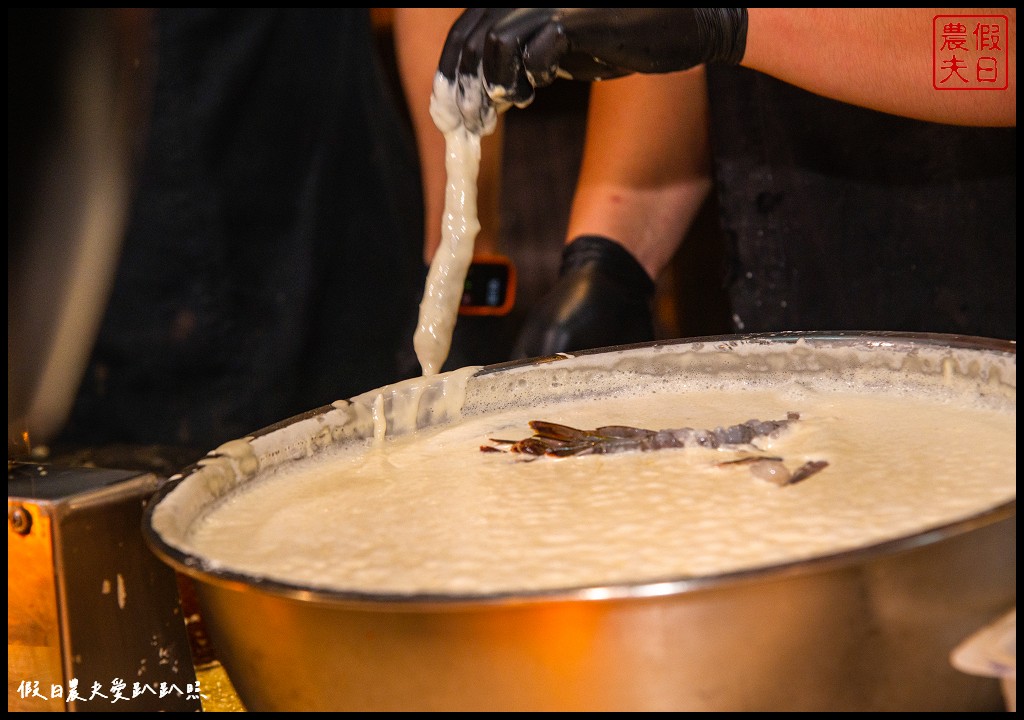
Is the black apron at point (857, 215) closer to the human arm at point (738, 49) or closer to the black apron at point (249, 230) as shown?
the human arm at point (738, 49)

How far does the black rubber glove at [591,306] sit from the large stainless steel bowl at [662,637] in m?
1.06

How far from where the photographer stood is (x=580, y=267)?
1.75m

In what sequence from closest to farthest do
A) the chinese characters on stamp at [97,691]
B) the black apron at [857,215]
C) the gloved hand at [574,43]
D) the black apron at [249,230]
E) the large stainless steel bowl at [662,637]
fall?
the large stainless steel bowl at [662,637] → the chinese characters on stamp at [97,691] → the gloved hand at [574,43] → the black apron at [857,215] → the black apron at [249,230]

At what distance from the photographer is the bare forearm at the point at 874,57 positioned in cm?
128

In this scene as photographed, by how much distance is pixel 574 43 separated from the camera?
3.98ft

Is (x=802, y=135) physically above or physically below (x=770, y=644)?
above


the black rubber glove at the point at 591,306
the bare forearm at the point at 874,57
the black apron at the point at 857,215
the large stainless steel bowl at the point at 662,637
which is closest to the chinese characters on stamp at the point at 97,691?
the large stainless steel bowl at the point at 662,637

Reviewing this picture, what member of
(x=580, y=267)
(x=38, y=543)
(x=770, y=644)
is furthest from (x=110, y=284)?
(x=770, y=644)

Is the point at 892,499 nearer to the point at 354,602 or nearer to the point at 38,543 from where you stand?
the point at 354,602

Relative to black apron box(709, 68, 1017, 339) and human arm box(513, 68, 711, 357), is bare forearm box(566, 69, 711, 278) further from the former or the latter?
black apron box(709, 68, 1017, 339)

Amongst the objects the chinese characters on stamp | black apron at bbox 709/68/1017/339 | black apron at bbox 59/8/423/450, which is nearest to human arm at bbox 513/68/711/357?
black apron at bbox 709/68/1017/339

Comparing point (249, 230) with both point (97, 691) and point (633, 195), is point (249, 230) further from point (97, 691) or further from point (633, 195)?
point (97, 691)

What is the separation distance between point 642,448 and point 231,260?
1.64 metres

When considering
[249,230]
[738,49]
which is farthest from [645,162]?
[249,230]
